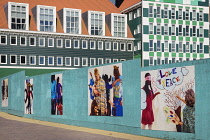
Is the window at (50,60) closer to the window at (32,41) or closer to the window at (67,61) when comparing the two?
the window at (67,61)

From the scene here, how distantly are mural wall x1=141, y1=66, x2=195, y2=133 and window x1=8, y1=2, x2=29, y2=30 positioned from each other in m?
59.2

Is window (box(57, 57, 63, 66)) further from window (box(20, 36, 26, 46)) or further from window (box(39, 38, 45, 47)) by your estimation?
window (box(20, 36, 26, 46))

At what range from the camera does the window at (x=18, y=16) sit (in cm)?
7488

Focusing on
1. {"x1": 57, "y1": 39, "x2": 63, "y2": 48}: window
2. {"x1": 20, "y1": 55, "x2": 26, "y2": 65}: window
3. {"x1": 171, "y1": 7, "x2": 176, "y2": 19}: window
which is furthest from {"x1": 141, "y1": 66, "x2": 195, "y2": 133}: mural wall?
{"x1": 171, "y1": 7, "x2": 176, "y2": 19}: window

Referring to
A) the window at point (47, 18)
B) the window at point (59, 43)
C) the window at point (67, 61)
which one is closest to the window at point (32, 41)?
the window at point (47, 18)

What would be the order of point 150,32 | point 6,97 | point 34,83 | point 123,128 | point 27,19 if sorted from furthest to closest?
point 150,32 < point 27,19 < point 6,97 < point 34,83 < point 123,128

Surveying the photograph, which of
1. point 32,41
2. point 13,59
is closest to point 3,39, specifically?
point 13,59

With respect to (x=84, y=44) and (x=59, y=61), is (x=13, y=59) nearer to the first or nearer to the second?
(x=59, y=61)

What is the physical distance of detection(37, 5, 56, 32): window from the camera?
7775 cm

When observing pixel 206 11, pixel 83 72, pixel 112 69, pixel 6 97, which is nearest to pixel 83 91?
pixel 83 72

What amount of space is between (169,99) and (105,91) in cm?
590

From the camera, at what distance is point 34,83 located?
34594mm

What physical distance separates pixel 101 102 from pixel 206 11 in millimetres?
70403

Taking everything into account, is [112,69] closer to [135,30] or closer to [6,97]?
[6,97]
